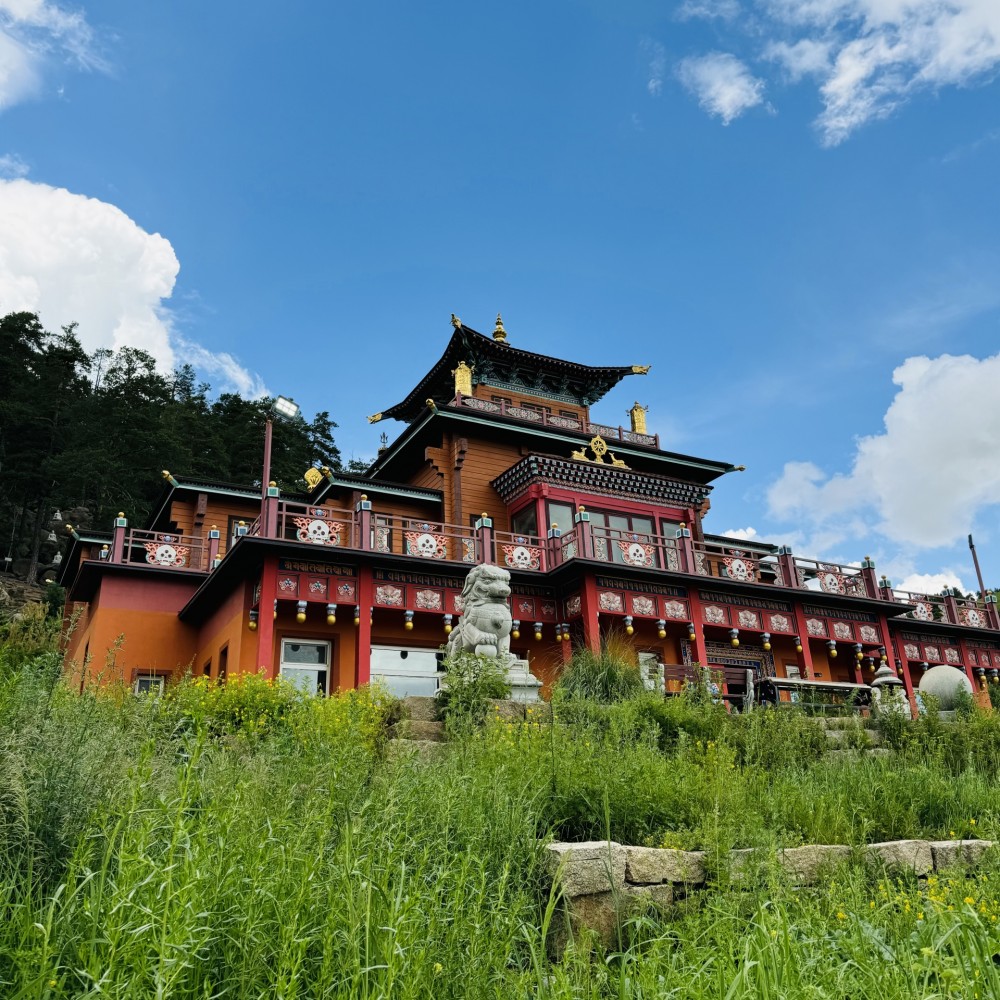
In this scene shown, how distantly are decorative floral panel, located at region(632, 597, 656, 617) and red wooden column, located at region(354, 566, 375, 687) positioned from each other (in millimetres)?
7036

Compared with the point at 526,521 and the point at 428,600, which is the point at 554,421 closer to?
the point at 526,521

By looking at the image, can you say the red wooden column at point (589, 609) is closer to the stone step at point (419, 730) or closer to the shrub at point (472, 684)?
the shrub at point (472, 684)

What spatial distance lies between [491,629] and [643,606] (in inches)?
435

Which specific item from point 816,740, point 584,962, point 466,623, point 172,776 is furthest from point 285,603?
point 584,962

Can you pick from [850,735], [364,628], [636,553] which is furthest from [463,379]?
[850,735]

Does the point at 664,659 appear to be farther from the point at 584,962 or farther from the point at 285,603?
the point at 584,962

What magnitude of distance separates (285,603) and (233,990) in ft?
59.4

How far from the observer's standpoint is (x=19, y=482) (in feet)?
161

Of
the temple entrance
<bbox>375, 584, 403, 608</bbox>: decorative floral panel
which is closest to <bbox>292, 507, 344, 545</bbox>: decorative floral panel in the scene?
<bbox>375, 584, 403, 608</bbox>: decorative floral panel

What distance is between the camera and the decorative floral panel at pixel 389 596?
21.7 metres

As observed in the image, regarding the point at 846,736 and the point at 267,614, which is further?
the point at 267,614

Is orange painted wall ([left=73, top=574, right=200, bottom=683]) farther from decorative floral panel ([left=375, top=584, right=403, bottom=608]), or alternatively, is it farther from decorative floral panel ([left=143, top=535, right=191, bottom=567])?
decorative floral panel ([left=375, top=584, right=403, bottom=608])

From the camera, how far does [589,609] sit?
22719 millimetres

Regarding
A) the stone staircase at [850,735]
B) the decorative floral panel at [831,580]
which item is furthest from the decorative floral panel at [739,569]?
the stone staircase at [850,735]
